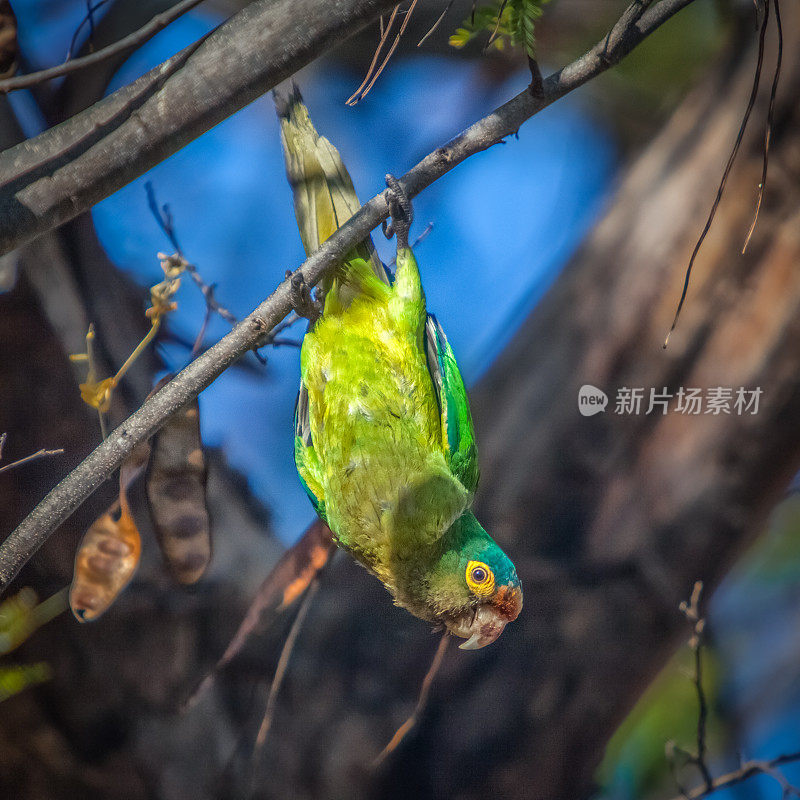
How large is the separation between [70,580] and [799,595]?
8.48 ft

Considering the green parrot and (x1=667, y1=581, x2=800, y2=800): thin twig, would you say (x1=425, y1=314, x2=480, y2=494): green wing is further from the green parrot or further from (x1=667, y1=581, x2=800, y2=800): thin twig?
(x1=667, y1=581, x2=800, y2=800): thin twig

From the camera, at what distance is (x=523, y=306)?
2.09 metres

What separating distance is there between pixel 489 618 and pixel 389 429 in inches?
25.0

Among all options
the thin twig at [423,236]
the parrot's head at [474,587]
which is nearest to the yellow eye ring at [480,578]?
the parrot's head at [474,587]

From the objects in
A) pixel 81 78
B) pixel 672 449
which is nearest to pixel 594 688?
pixel 672 449

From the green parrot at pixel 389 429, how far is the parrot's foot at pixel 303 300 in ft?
0.08

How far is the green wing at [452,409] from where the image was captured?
185 cm

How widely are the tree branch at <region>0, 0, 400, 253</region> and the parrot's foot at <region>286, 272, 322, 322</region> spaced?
0.46m

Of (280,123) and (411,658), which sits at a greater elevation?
(280,123)

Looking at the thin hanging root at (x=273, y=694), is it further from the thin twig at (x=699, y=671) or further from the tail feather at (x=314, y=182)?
the thin twig at (x=699, y=671)

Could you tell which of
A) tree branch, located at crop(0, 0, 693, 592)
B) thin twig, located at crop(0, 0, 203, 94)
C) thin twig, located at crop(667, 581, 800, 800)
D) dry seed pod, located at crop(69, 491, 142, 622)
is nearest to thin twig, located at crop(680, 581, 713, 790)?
thin twig, located at crop(667, 581, 800, 800)

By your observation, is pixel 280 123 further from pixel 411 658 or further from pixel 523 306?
pixel 411 658

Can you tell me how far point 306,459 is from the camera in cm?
197

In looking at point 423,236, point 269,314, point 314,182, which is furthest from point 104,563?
point 423,236
